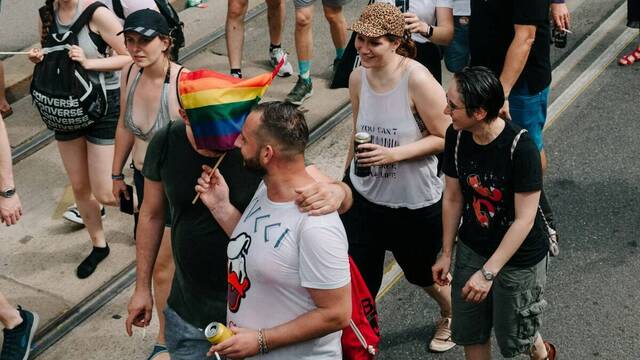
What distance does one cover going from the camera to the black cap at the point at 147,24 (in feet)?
17.1

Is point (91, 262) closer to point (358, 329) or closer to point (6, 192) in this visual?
point (6, 192)

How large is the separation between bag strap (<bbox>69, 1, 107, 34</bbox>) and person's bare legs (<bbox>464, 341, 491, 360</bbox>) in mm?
2881

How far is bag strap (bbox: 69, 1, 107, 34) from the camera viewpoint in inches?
234

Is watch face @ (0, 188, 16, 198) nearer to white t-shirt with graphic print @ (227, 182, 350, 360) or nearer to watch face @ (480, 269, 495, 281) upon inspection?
white t-shirt with graphic print @ (227, 182, 350, 360)

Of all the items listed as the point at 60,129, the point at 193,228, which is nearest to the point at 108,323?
the point at 60,129

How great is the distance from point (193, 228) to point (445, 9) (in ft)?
8.24

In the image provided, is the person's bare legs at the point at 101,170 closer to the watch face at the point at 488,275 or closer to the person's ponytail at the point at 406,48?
the person's ponytail at the point at 406,48

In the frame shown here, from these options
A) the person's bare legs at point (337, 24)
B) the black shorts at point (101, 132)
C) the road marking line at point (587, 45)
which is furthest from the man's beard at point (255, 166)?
the road marking line at point (587, 45)

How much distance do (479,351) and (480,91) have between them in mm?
1347

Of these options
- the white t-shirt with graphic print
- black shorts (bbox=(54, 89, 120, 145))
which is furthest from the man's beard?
black shorts (bbox=(54, 89, 120, 145))

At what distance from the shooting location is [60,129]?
612cm

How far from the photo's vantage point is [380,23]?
494 centimetres

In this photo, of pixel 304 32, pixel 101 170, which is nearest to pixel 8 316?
pixel 101 170

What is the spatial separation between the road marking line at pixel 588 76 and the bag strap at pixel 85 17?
12.3ft
